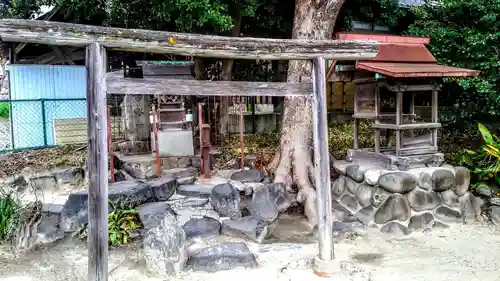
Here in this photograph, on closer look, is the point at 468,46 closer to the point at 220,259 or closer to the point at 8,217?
the point at 220,259

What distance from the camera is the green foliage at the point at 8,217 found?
5.64 meters

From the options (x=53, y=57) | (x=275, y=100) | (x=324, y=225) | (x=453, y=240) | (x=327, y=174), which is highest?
(x=53, y=57)

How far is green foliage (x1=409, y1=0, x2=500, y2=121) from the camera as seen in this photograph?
7441 millimetres

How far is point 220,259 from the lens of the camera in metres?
4.96

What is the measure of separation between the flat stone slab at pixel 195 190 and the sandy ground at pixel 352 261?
64.3 inches

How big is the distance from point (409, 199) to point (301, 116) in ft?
8.23

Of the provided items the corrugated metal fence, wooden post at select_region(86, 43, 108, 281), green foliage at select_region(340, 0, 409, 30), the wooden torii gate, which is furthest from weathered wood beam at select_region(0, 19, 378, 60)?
the corrugated metal fence

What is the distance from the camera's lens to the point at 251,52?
14.6 feet

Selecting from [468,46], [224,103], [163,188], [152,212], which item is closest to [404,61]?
[468,46]

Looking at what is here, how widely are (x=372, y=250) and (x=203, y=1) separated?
5.14 meters

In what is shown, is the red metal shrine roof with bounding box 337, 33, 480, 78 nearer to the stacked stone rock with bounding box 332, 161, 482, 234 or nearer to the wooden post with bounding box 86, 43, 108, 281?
the stacked stone rock with bounding box 332, 161, 482, 234

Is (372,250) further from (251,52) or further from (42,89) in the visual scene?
(42,89)

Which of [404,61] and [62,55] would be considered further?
[62,55]

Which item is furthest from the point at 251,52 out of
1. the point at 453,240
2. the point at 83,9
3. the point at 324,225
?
the point at 83,9
